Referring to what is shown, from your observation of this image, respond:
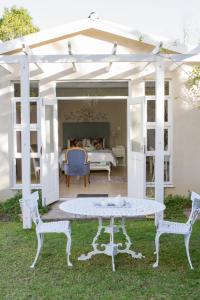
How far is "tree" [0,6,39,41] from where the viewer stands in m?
24.9

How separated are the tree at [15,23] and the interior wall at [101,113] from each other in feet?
31.9

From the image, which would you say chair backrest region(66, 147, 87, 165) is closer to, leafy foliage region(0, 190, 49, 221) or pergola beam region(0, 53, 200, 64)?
leafy foliage region(0, 190, 49, 221)

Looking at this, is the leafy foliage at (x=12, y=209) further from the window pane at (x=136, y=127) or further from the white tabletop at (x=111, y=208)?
the white tabletop at (x=111, y=208)

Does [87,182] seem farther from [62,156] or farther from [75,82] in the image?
[75,82]

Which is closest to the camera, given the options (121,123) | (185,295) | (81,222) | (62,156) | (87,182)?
(185,295)

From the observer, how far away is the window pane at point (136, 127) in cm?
909

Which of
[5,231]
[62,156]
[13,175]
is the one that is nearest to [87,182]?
[62,156]

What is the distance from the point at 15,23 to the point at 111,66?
17.4m

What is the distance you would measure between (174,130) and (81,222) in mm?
3302

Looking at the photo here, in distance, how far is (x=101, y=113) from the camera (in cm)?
1733

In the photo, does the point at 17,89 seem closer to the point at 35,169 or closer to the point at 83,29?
the point at 35,169

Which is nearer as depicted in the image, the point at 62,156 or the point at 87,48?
the point at 87,48

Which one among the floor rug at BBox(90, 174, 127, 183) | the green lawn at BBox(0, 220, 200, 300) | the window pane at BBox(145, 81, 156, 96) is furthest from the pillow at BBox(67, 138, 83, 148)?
the green lawn at BBox(0, 220, 200, 300)

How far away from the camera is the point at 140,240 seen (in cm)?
690
